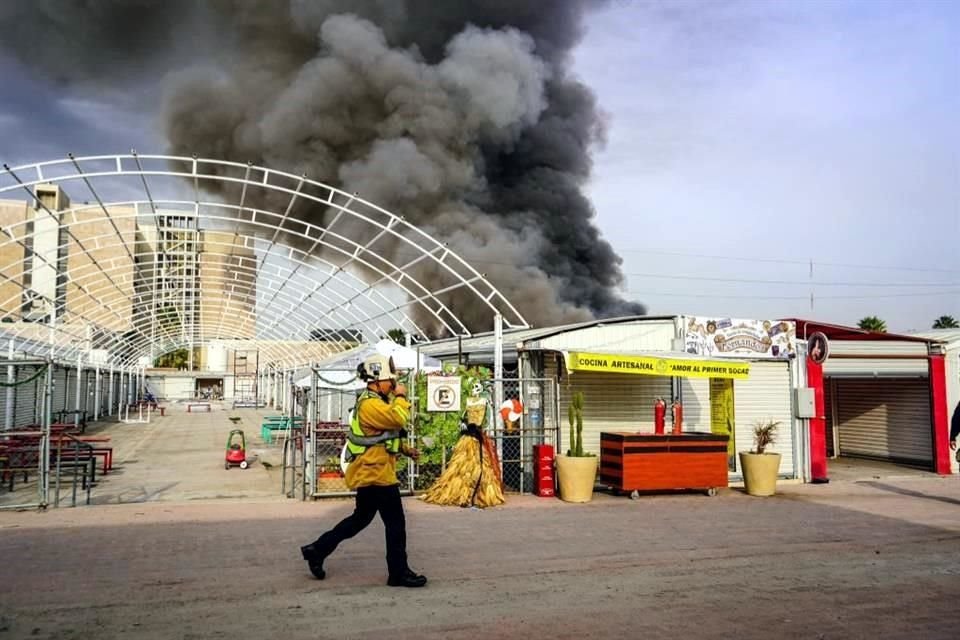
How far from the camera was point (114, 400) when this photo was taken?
43500 mm

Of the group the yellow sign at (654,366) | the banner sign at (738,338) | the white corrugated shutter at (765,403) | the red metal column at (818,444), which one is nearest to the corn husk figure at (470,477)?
the yellow sign at (654,366)

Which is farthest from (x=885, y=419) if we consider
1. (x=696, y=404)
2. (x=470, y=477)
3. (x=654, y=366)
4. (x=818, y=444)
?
(x=470, y=477)

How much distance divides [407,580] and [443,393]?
541 centimetres

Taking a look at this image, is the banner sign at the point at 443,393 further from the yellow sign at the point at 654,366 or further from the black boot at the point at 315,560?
the black boot at the point at 315,560

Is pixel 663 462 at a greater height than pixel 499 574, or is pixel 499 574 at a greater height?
pixel 663 462

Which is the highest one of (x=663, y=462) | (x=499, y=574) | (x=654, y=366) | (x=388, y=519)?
(x=654, y=366)

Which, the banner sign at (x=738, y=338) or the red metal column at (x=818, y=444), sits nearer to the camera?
the red metal column at (x=818, y=444)

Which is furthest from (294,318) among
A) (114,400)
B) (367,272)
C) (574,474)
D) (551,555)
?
(551,555)

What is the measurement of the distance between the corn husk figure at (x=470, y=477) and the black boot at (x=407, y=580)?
431 centimetres

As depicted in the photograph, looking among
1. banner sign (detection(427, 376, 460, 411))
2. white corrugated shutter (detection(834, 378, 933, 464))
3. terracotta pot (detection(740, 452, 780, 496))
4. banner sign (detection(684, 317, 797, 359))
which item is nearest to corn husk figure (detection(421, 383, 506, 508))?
banner sign (detection(427, 376, 460, 411))

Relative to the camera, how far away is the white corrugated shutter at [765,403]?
14.5 metres

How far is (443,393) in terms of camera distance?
11742 millimetres

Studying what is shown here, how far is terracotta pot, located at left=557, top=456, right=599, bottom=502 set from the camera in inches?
440

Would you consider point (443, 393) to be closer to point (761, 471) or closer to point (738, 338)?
point (761, 471)
